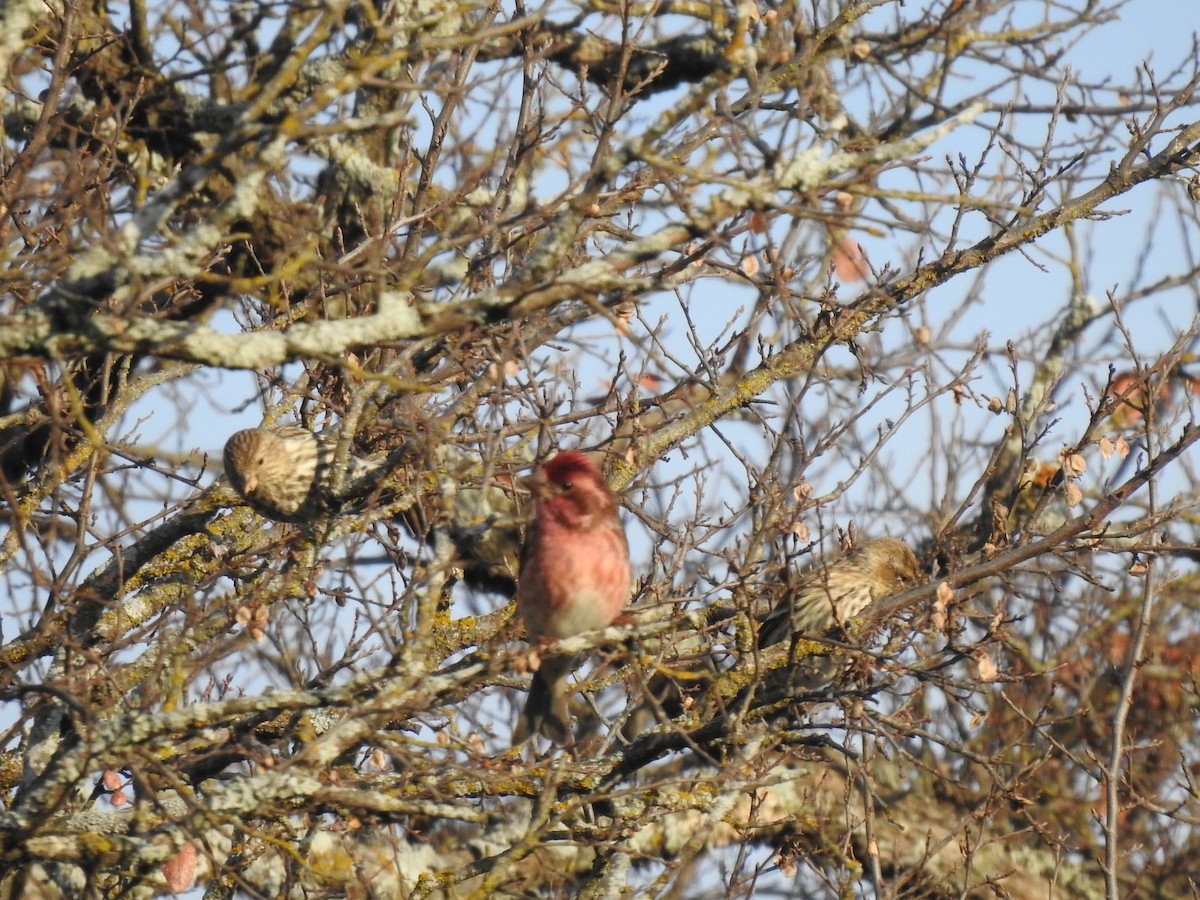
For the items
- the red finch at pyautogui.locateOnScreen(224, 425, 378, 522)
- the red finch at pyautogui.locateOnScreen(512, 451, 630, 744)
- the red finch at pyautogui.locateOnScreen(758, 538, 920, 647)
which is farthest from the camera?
the red finch at pyautogui.locateOnScreen(758, 538, 920, 647)

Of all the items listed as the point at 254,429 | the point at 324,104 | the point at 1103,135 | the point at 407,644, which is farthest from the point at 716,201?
the point at 1103,135

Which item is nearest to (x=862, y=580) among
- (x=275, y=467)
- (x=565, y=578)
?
(x=565, y=578)

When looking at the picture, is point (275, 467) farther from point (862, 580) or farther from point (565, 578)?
point (862, 580)

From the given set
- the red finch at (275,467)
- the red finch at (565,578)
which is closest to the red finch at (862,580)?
the red finch at (565,578)

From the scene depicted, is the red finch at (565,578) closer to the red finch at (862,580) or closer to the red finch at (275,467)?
the red finch at (275,467)

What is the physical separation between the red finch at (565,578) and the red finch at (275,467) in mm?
1202

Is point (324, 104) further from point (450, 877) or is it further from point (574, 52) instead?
point (574, 52)

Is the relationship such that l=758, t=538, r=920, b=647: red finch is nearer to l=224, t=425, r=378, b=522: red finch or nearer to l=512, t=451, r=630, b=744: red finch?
l=512, t=451, r=630, b=744: red finch

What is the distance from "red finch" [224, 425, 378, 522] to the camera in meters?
7.03

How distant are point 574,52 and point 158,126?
8.02 ft

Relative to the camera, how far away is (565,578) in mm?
6031

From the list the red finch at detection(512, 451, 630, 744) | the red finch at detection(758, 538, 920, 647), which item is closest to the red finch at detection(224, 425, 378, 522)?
the red finch at detection(512, 451, 630, 744)

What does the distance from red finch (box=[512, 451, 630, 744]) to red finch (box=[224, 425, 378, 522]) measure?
120 centimetres

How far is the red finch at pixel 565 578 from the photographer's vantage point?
6.03 m
